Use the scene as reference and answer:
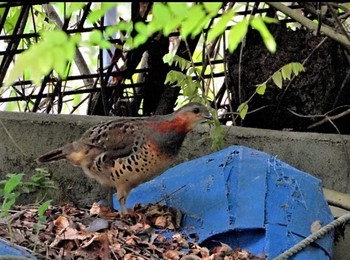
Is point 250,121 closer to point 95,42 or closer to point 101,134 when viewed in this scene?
point 101,134

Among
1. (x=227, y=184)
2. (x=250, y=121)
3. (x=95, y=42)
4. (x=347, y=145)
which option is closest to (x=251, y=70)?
(x=250, y=121)

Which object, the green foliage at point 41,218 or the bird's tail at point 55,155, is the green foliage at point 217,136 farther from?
the green foliage at point 41,218

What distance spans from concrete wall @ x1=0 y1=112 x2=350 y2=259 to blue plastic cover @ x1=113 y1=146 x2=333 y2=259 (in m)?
0.55

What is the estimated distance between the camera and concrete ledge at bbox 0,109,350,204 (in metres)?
5.98

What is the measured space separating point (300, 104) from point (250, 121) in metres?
0.37

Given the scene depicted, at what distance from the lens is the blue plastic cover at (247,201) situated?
5047 mm

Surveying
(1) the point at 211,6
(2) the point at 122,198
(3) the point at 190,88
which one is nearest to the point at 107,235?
(2) the point at 122,198

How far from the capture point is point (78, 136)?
6.10 meters

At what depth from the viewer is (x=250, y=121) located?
6.70 metres

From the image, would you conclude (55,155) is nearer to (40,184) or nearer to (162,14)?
(40,184)

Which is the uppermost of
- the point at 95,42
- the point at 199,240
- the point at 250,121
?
the point at 95,42

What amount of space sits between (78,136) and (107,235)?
4.80 ft

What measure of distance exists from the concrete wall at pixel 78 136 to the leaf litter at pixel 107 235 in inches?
25.0

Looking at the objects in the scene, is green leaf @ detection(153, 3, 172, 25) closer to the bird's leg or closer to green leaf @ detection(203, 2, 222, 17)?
green leaf @ detection(203, 2, 222, 17)
